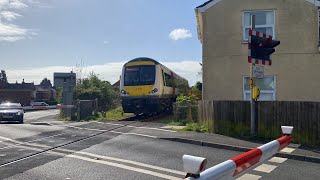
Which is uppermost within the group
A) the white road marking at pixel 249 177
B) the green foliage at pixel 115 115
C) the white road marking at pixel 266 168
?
the green foliage at pixel 115 115

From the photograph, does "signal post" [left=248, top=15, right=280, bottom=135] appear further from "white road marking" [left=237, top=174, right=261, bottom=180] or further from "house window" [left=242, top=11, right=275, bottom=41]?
"white road marking" [left=237, top=174, right=261, bottom=180]

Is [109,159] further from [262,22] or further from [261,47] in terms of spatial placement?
[262,22]

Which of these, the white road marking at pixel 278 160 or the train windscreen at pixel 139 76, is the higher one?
the train windscreen at pixel 139 76

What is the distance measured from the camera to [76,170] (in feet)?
24.8

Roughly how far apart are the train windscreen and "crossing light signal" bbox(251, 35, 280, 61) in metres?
10.8

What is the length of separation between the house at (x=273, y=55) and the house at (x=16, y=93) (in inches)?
2592

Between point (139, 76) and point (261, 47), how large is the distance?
11.5 metres

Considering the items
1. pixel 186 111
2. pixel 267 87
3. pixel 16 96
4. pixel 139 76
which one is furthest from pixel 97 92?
pixel 16 96

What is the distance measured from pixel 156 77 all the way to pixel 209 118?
8679 mm

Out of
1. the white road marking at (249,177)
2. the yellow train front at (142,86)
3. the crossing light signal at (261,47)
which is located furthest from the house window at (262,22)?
the white road marking at (249,177)

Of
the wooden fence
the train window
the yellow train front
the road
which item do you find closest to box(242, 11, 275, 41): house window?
the wooden fence

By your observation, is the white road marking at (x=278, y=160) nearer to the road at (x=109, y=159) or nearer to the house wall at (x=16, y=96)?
the road at (x=109, y=159)

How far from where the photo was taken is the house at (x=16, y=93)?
74.9m

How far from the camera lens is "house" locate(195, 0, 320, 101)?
1567 cm
